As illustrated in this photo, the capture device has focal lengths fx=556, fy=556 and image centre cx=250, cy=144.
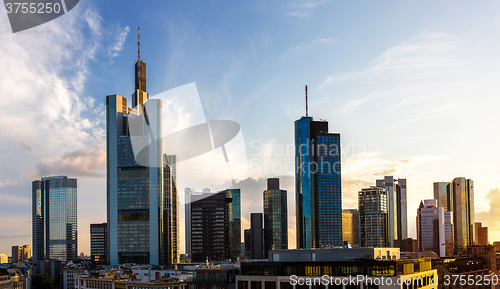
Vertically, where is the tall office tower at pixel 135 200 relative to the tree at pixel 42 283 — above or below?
above

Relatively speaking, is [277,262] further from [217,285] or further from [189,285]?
[189,285]

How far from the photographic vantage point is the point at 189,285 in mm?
82125

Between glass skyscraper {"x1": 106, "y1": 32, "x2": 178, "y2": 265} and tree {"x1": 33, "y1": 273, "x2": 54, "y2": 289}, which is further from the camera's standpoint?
glass skyscraper {"x1": 106, "y1": 32, "x2": 178, "y2": 265}

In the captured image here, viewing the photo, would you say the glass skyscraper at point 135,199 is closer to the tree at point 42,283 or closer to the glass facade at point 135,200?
the glass facade at point 135,200

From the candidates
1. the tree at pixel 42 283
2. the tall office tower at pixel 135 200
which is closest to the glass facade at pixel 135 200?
the tall office tower at pixel 135 200

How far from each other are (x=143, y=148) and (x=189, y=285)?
12240cm

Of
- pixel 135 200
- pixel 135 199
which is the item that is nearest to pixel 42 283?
pixel 135 200

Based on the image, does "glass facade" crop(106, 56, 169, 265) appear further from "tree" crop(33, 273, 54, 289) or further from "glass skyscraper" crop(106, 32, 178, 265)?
"tree" crop(33, 273, 54, 289)

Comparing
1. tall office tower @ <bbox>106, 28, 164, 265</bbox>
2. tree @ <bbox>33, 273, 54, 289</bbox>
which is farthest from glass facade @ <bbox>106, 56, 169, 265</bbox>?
tree @ <bbox>33, 273, 54, 289</bbox>

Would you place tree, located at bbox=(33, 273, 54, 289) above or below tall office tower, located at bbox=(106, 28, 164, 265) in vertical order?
below

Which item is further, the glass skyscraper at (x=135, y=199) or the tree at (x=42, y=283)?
the glass skyscraper at (x=135, y=199)

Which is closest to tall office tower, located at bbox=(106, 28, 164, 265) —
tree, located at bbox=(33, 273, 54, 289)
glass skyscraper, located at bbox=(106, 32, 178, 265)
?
glass skyscraper, located at bbox=(106, 32, 178, 265)

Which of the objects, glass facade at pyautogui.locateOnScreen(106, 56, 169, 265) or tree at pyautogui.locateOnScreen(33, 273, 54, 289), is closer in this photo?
tree at pyautogui.locateOnScreen(33, 273, 54, 289)

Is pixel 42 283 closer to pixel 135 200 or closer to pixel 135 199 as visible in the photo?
pixel 135 200
